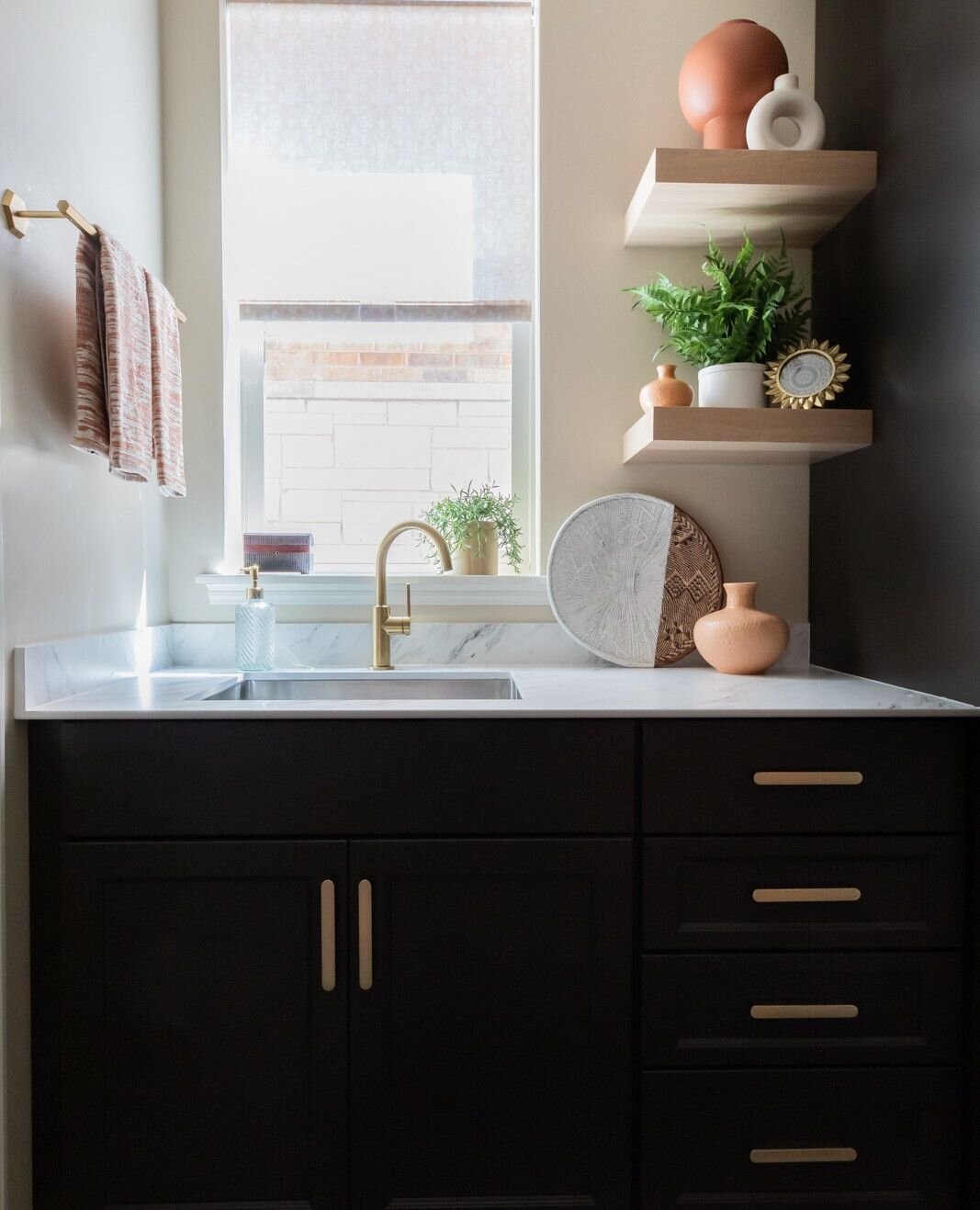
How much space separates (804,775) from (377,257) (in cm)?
152

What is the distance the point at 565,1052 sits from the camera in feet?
4.62

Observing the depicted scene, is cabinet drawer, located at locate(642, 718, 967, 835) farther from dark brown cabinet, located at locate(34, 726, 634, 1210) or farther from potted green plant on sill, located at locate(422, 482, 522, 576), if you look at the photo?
potted green plant on sill, located at locate(422, 482, 522, 576)

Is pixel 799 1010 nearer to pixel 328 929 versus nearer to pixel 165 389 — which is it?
pixel 328 929

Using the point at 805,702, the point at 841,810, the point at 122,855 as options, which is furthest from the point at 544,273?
the point at 122,855

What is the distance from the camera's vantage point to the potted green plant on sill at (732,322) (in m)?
1.83

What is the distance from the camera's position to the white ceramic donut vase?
5.69 feet

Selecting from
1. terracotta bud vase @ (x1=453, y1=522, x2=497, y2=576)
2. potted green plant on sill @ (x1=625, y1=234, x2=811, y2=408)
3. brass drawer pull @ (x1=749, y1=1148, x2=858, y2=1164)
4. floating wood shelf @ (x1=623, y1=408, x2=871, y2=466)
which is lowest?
brass drawer pull @ (x1=749, y1=1148, x2=858, y2=1164)

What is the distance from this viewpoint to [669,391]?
1.88 m

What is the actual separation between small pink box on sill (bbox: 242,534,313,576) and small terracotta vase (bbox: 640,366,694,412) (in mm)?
850

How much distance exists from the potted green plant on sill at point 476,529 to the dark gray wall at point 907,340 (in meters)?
0.72

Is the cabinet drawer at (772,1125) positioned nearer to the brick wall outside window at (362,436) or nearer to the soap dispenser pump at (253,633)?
the soap dispenser pump at (253,633)

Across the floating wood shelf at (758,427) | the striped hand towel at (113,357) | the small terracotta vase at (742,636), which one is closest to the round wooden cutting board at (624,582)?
the small terracotta vase at (742,636)

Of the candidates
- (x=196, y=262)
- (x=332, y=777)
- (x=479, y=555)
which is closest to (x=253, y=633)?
(x=479, y=555)

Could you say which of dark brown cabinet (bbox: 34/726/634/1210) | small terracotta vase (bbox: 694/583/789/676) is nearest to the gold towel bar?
dark brown cabinet (bbox: 34/726/634/1210)
